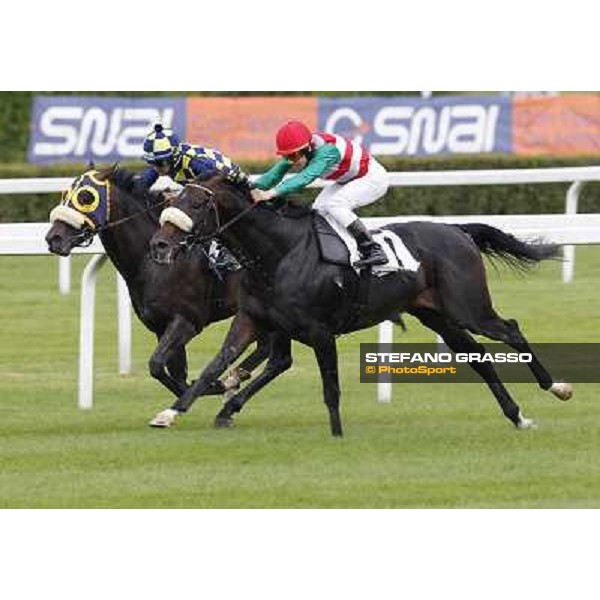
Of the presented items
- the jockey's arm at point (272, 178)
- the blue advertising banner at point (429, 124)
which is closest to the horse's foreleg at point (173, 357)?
the jockey's arm at point (272, 178)

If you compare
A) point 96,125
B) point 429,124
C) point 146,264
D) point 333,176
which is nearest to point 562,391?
point 333,176

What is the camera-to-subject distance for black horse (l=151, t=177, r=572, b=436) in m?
9.44

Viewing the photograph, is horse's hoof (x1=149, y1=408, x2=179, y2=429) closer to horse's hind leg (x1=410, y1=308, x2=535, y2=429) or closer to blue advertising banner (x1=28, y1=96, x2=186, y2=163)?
horse's hind leg (x1=410, y1=308, x2=535, y2=429)

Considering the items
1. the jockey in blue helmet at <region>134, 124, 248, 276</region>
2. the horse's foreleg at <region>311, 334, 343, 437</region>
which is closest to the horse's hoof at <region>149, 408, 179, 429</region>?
the horse's foreleg at <region>311, 334, 343, 437</region>

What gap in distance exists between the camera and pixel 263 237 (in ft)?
31.2

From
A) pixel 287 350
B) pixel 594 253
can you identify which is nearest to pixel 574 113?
pixel 594 253

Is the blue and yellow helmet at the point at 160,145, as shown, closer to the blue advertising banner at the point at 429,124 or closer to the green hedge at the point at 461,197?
the green hedge at the point at 461,197

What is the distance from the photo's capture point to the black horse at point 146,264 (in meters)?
10.2

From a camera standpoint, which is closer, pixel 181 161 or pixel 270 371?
pixel 270 371

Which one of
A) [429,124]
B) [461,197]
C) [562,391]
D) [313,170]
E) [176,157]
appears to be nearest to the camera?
[313,170]

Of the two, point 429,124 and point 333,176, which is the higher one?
point 333,176

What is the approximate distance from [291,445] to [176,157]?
1.89 m

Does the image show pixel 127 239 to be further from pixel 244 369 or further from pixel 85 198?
pixel 244 369

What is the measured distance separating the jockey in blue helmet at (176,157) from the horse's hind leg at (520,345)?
5.08 feet
